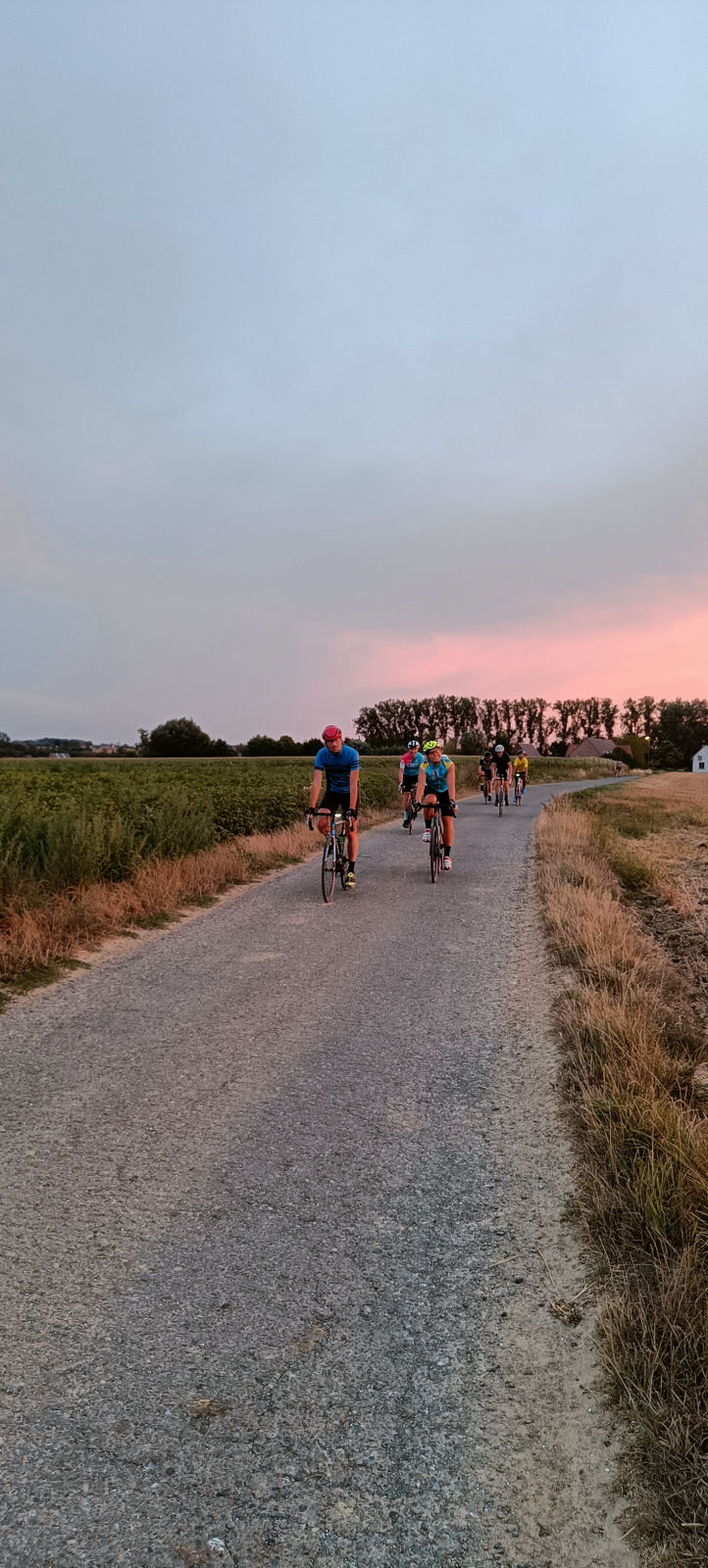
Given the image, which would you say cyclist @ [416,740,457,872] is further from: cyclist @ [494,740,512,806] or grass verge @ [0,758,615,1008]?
cyclist @ [494,740,512,806]

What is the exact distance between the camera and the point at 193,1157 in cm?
431

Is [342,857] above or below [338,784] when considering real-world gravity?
below

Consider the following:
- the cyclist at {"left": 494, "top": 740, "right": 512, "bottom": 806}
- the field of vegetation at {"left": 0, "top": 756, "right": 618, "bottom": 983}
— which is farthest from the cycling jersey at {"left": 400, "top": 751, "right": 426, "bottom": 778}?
the cyclist at {"left": 494, "top": 740, "right": 512, "bottom": 806}

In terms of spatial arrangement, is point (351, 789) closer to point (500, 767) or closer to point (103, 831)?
point (103, 831)

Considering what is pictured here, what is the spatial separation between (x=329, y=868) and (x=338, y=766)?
4.68ft

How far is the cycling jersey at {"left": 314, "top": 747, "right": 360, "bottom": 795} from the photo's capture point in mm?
11453

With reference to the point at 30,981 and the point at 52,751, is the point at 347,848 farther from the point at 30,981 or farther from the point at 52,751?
the point at 52,751

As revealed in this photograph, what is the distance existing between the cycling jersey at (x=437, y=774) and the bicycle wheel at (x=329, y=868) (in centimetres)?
219

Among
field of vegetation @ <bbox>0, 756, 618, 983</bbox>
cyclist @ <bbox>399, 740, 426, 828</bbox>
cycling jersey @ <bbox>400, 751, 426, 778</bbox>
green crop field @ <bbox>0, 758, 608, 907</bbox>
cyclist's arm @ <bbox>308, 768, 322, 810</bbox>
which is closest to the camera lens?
field of vegetation @ <bbox>0, 756, 618, 983</bbox>

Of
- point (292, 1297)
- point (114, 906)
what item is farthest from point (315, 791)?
point (292, 1297)

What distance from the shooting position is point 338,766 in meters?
11.6

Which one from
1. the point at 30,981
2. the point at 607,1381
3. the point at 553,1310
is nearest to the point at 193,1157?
the point at 553,1310

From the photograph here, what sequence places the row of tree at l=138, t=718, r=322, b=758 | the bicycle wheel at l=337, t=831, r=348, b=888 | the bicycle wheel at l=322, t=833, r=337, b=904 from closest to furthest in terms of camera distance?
1. the bicycle wheel at l=322, t=833, r=337, b=904
2. the bicycle wheel at l=337, t=831, r=348, b=888
3. the row of tree at l=138, t=718, r=322, b=758

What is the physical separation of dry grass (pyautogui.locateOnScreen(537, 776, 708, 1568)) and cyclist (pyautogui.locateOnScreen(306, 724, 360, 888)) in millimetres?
3503
